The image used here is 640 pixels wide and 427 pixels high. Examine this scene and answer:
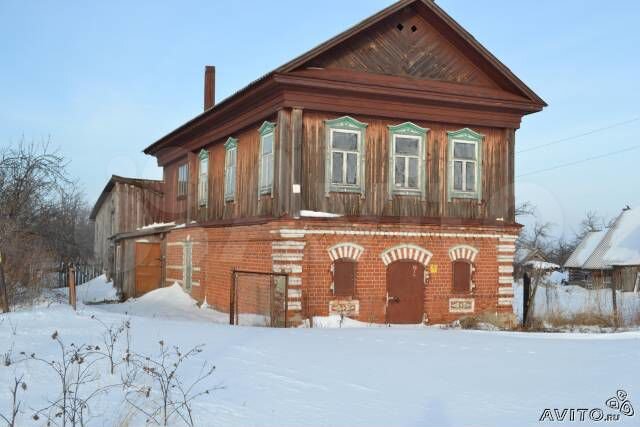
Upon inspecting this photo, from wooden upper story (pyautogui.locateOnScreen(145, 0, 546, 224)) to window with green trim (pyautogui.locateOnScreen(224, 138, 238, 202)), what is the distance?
0.10 meters

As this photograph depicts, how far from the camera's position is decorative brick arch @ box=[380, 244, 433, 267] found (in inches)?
665

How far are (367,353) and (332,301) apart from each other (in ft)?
21.7

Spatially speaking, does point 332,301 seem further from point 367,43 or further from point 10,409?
point 10,409

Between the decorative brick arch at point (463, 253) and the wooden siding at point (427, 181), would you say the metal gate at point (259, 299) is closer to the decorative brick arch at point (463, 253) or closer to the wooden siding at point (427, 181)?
the wooden siding at point (427, 181)

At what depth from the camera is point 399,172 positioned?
17.3 metres

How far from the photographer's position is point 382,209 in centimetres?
1689

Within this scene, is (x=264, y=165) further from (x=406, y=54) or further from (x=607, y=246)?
(x=607, y=246)

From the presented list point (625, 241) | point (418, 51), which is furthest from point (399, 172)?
point (625, 241)

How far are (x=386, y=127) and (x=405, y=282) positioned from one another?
4010mm

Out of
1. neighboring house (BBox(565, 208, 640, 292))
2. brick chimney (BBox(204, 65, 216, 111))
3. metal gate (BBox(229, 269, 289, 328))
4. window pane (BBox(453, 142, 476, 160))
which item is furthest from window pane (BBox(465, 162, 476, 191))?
neighboring house (BBox(565, 208, 640, 292))

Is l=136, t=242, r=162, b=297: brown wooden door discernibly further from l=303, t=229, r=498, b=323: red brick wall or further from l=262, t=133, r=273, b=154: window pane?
l=303, t=229, r=498, b=323: red brick wall

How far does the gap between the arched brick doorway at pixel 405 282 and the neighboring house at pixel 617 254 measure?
23.3 m

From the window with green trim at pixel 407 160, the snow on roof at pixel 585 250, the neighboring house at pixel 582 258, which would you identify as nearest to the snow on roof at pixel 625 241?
the neighboring house at pixel 582 258

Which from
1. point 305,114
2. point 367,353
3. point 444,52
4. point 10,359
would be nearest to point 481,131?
point 444,52
